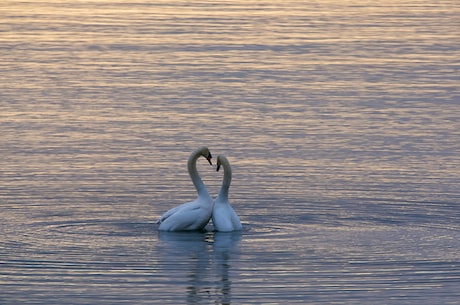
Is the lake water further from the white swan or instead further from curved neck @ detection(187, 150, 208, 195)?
curved neck @ detection(187, 150, 208, 195)

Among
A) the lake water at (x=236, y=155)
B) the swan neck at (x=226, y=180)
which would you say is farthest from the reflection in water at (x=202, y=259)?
the swan neck at (x=226, y=180)

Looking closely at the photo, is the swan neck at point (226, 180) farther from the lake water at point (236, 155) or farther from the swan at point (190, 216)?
the lake water at point (236, 155)

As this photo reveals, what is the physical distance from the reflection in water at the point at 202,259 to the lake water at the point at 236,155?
0.09 feet

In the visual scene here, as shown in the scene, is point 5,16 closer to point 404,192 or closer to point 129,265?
point 404,192

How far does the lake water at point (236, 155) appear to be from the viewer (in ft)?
40.7

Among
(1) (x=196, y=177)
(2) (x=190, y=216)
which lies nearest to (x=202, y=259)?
(2) (x=190, y=216)

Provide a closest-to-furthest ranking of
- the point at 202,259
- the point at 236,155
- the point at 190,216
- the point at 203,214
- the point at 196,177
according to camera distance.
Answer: the point at 202,259 < the point at 190,216 < the point at 203,214 < the point at 196,177 < the point at 236,155

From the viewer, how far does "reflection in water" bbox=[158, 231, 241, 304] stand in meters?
11.8

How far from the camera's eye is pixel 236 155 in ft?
59.3

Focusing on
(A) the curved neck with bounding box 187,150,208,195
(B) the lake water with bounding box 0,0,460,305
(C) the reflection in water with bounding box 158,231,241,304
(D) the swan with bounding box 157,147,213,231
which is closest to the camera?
(C) the reflection in water with bounding box 158,231,241,304

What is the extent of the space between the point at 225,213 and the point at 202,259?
128 cm

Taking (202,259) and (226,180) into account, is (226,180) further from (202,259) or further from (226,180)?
(202,259)

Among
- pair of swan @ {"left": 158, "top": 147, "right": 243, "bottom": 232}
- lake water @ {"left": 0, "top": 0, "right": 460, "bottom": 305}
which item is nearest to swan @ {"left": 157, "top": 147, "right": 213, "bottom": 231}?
pair of swan @ {"left": 158, "top": 147, "right": 243, "bottom": 232}

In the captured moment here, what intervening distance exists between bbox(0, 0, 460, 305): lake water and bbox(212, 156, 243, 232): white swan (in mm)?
123
